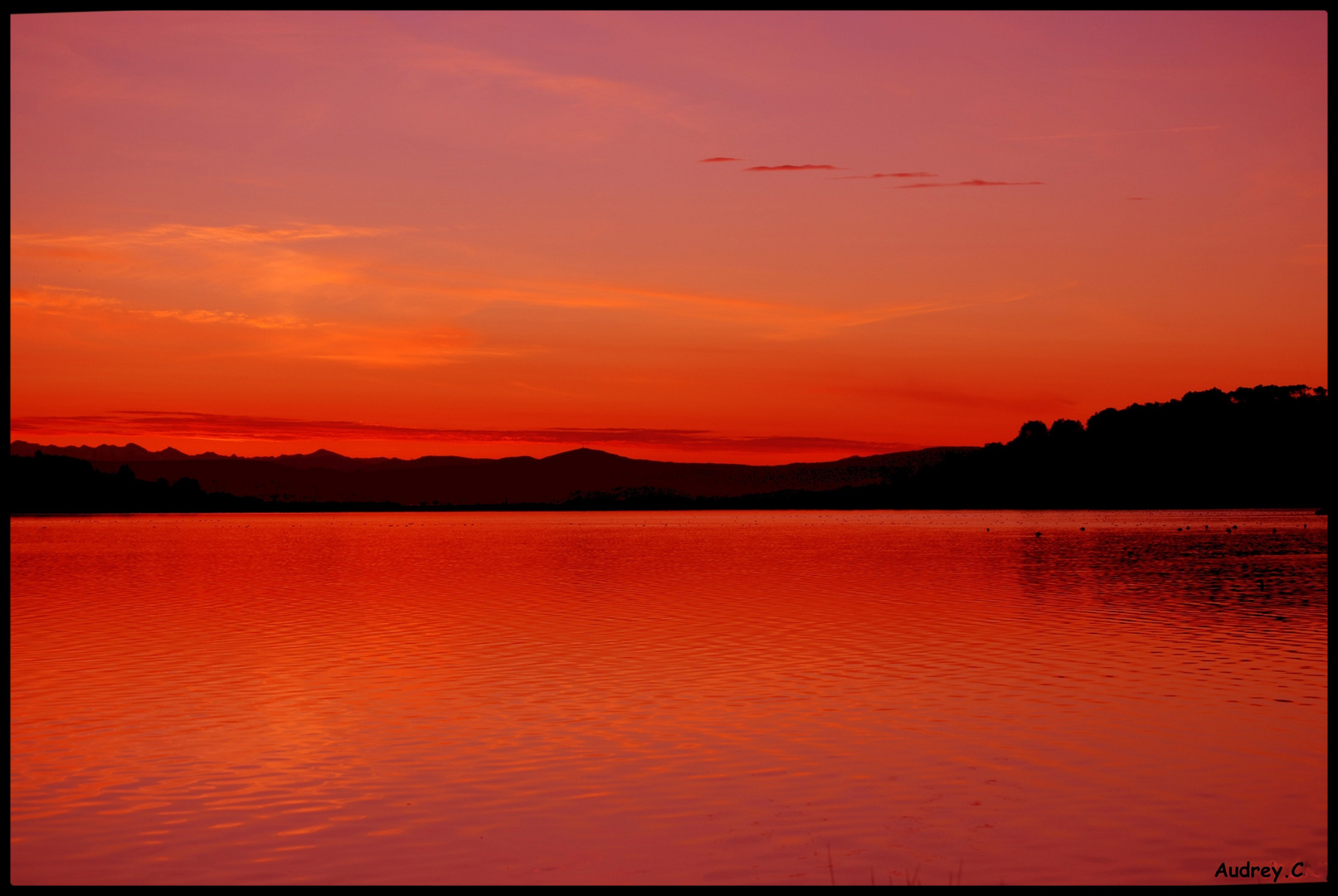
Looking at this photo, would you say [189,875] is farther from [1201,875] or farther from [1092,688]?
[1092,688]

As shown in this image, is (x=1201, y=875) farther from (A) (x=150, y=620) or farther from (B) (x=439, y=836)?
(A) (x=150, y=620)

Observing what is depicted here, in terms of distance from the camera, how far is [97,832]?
1822cm

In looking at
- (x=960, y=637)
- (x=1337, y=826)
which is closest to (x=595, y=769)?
(x=1337, y=826)

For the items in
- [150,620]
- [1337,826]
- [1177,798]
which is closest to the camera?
[1337,826]

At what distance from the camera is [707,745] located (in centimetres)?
2356

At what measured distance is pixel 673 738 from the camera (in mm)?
24266

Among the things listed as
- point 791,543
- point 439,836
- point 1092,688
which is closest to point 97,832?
point 439,836

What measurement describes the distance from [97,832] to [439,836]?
501cm

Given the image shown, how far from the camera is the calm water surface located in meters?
17.0

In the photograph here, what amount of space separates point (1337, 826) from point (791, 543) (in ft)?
356

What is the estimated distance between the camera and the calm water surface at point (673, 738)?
17047mm

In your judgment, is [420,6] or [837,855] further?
[837,855]

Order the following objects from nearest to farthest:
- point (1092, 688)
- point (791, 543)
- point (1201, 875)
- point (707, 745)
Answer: point (1201, 875) < point (707, 745) < point (1092, 688) < point (791, 543)

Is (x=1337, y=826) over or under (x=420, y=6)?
under
